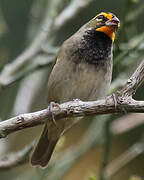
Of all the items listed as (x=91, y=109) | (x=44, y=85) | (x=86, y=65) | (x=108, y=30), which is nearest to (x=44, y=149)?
(x=86, y=65)

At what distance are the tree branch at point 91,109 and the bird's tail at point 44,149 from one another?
1.20 metres

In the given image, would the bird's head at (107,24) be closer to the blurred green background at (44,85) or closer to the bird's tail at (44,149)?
the blurred green background at (44,85)

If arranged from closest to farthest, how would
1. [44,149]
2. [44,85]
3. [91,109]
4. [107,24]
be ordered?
[91,109]
[107,24]
[44,149]
[44,85]

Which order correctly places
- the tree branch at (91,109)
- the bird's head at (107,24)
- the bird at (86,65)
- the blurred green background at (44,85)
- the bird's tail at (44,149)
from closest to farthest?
1. the tree branch at (91,109)
2. the bird at (86,65)
3. the bird's head at (107,24)
4. the bird's tail at (44,149)
5. the blurred green background at (44,85)

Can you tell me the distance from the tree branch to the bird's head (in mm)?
971

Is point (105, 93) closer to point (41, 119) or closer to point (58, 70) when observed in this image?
point (58, 70)

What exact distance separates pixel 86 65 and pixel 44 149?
3.30ft

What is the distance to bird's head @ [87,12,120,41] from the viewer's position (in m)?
4.79

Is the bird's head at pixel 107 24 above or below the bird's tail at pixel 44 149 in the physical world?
above


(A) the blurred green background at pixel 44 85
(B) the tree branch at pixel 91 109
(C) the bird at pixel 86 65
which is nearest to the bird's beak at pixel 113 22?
(C) the bird at pixel 86 65

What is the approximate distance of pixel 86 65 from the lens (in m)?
4.68

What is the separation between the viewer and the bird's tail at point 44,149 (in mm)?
5066

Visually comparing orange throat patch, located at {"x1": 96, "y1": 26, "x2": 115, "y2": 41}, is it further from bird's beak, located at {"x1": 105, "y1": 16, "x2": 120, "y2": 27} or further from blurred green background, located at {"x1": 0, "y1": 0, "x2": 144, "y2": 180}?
blurred green background, located at {"x1": 0, "y1": 0, "x2": 144, "y2": 180}

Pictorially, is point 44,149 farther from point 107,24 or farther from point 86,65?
point 107,24
